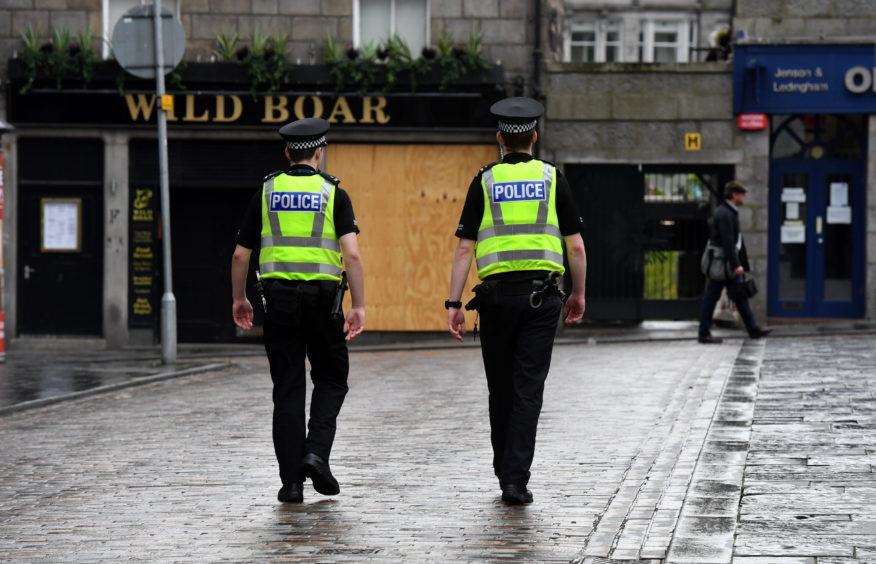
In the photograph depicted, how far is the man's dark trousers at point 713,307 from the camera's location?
A: 17844mm

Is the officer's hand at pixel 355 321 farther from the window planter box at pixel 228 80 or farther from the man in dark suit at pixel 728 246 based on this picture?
the window planter box at pixel 228 80

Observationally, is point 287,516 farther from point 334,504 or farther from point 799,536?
point 799,536

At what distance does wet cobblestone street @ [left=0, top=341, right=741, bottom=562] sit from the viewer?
6680 mm

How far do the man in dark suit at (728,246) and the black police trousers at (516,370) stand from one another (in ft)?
33.7

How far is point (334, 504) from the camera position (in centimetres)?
767

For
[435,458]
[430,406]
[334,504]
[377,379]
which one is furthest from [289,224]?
[377,379]

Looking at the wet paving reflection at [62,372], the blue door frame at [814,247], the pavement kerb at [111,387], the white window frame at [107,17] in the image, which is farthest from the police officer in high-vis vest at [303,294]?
the blue door frame at [814,247]

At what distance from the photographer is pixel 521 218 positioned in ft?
25.0

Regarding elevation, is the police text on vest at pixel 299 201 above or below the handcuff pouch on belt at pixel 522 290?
above

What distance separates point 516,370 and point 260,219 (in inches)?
58.5

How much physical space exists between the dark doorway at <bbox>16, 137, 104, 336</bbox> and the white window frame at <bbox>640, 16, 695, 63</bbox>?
109 feet

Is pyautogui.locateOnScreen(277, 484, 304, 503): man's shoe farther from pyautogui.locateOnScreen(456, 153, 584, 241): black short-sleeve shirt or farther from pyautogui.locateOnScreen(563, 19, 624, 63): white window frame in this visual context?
pyautogui.locateOnScreen(563, 19, 624, 63): white window frame

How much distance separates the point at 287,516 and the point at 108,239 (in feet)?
48.5

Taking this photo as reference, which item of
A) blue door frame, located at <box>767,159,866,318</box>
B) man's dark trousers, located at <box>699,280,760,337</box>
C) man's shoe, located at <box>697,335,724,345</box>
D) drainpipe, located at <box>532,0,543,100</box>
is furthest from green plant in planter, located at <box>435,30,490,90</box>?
man's shoe, located at <box>697,335,724,345</box>
